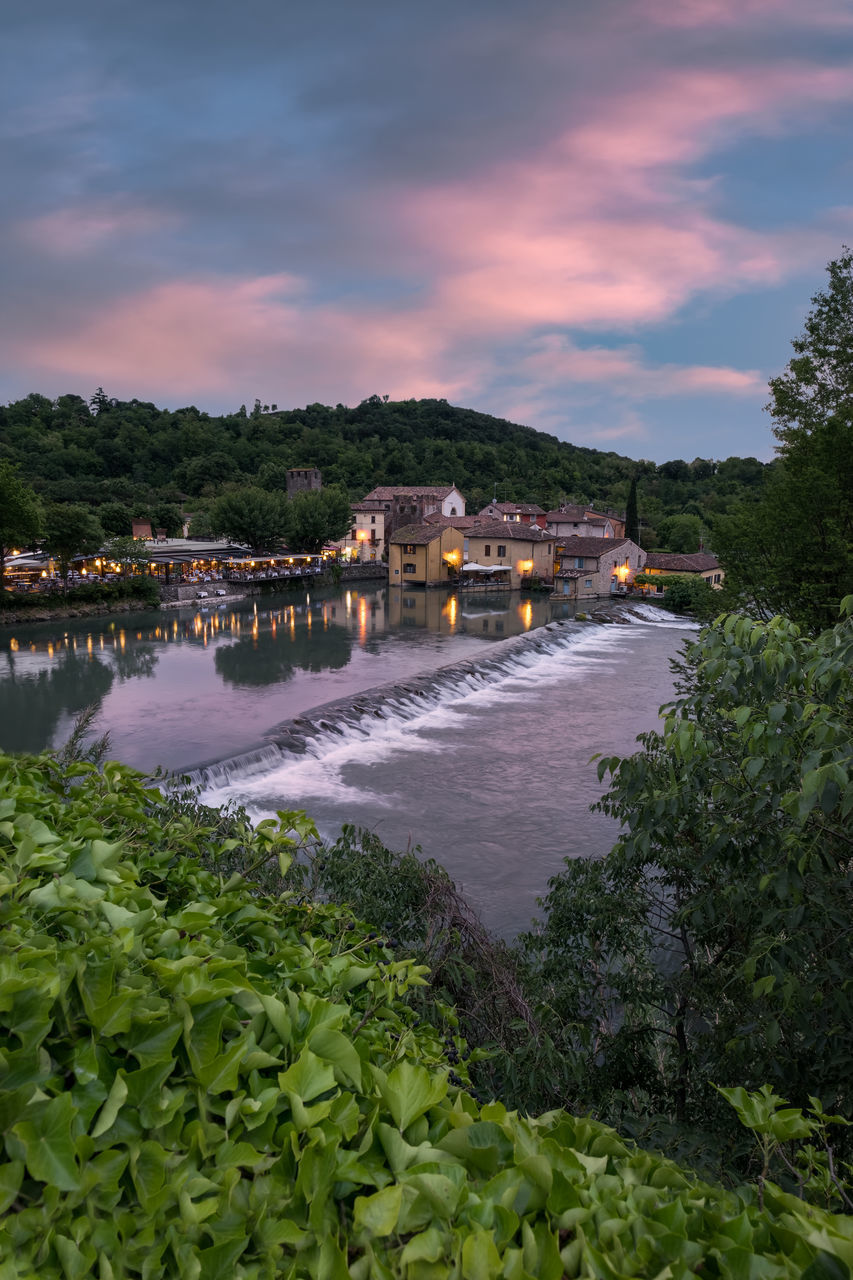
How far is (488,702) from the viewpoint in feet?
71.8

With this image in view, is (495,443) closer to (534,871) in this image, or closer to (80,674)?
(80,674)

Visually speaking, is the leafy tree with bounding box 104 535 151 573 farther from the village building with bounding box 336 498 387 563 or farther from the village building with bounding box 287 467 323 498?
the village building with bounding box 287 467 323 498

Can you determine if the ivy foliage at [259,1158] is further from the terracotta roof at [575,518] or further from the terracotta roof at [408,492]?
the terracotta roof at [408,492]

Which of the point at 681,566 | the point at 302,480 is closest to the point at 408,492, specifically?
the point at 302,480

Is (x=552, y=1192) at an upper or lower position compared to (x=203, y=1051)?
lower

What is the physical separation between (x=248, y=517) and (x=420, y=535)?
1274 centimetres

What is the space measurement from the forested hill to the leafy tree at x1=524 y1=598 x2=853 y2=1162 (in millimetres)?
63742

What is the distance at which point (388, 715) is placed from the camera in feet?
63.3

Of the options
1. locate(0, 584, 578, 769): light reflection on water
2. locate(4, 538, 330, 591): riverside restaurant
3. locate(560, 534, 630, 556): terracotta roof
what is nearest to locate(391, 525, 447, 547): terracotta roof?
locate(4, 538, 330, 591): riverside restaurant

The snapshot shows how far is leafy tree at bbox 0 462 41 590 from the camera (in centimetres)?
3416

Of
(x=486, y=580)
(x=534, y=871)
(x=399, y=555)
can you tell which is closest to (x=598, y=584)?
(x=486, y=580)

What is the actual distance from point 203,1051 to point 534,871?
10302mm

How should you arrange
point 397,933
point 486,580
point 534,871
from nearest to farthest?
1. point 397,933
2. point 534,871
3. point 486,580

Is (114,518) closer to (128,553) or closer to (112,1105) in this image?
(128,553)
